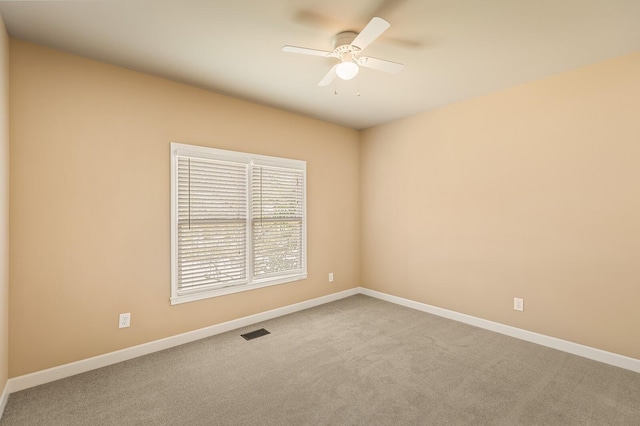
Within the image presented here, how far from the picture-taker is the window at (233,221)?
10.3ft

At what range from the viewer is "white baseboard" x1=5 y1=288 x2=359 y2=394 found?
2.36 metres

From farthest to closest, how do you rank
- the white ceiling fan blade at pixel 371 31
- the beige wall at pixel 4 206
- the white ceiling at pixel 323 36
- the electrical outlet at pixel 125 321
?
the electrical outlet at pixel 125 321, the beige wall at pixel 4 206, the white ceiling at pixel 323 36, the white ceiling fan blade at pixel 371 31

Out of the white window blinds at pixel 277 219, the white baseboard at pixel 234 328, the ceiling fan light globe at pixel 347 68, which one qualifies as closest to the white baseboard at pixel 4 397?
the white baseboard at pixel 234 328

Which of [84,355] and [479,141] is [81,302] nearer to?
[84,355]

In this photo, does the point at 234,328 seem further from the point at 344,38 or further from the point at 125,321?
the point at 344,38

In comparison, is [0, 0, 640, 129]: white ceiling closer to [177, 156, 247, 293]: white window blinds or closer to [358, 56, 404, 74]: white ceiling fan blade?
[358, 56, 404, 74]: white ceiling fan blade

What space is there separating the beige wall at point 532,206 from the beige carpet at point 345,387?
1.67ft

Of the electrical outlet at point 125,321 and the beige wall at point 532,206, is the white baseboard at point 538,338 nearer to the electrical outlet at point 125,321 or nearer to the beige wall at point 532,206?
the beige wall at point 532,206

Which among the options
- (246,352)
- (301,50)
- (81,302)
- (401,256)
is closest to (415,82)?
(301,50)

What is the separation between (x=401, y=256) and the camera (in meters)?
4.41

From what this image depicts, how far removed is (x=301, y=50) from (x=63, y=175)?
221 cm

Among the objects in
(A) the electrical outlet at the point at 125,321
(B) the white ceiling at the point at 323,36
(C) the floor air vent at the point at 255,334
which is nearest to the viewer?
(B) the white ceiling at the point at 323,36

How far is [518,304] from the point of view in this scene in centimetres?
325

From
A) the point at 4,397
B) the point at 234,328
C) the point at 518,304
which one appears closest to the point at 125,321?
the point at 4,397
